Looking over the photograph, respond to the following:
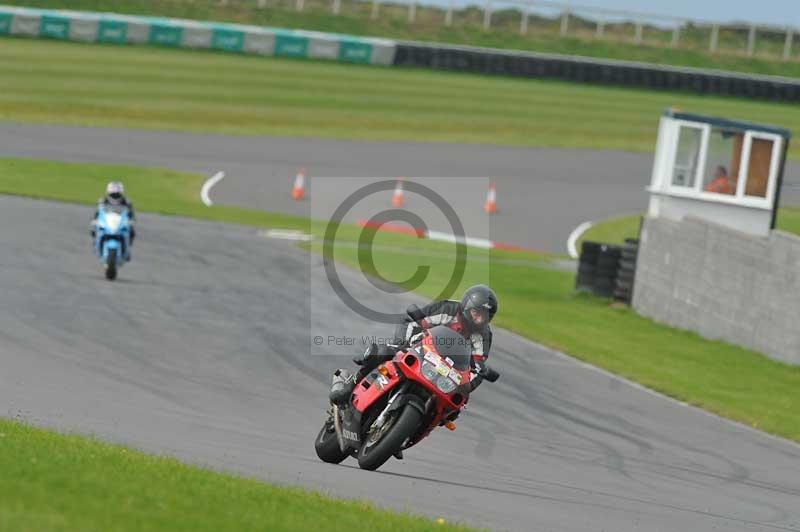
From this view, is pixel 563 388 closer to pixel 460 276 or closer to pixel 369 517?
pixel 369 517

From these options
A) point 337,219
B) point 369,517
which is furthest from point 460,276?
point 369,517

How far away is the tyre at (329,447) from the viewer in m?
11.1

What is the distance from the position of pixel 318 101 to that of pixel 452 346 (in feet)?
132

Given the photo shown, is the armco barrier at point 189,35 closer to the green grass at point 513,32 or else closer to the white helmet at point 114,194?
the green grass at point 513,32

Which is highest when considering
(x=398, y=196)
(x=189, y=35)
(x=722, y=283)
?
(x=189, y=35)

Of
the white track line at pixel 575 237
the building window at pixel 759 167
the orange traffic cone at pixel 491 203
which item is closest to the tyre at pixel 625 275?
the building window at pixel 759 167

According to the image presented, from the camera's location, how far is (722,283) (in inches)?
873

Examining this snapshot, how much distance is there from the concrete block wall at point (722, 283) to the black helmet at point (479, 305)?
10369 millimetres

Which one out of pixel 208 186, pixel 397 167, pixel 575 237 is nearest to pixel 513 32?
pixel 397 167

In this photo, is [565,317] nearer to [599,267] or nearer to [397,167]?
[599,267]

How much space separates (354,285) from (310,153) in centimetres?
1841

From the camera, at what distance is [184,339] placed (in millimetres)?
17125

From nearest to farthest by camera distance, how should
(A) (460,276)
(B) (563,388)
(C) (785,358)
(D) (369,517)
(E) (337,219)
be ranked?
(D) (369,517), (B) (563,388), (C) (785,358), (A) (460,276), (E) (337,219)

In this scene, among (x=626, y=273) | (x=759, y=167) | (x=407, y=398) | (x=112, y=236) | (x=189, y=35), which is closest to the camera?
(x=407, y=398)
